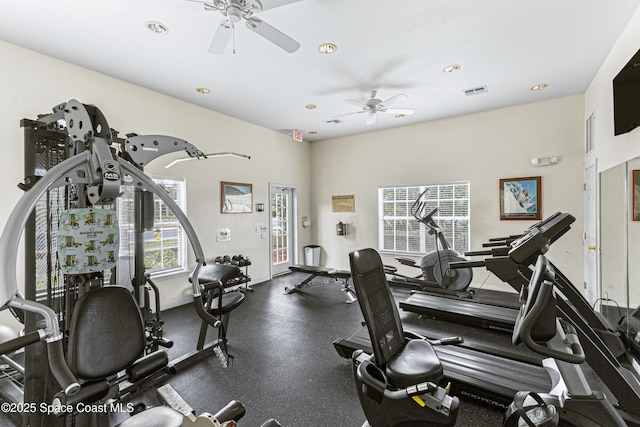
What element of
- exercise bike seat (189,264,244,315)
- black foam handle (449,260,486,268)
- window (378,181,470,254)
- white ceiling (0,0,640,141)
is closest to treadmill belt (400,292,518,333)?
window (378,181,470,254)

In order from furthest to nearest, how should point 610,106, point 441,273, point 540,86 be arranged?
point 441,273 < point 540,86 < point 610,106

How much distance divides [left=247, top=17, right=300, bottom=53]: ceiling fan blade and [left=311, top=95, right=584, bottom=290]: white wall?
163 inches

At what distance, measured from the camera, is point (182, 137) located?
4.45 m

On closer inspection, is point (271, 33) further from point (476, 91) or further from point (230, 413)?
point (476, 91)

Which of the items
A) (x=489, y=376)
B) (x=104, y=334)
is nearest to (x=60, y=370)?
(x=104, y=334)

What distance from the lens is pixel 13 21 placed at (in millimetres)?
2527

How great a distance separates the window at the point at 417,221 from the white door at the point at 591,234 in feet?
5.34

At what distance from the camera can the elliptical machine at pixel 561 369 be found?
1.31 meters

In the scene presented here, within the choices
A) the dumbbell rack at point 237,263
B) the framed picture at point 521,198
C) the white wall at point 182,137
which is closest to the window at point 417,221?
the framed picture at point 521,198

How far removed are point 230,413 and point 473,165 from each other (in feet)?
17.9

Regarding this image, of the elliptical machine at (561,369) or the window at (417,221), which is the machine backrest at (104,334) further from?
the window at (417,221)

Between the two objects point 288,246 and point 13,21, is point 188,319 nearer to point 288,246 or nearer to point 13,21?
point 288,246

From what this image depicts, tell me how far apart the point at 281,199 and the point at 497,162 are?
14.8ft

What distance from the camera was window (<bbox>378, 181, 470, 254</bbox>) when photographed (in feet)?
17.5
